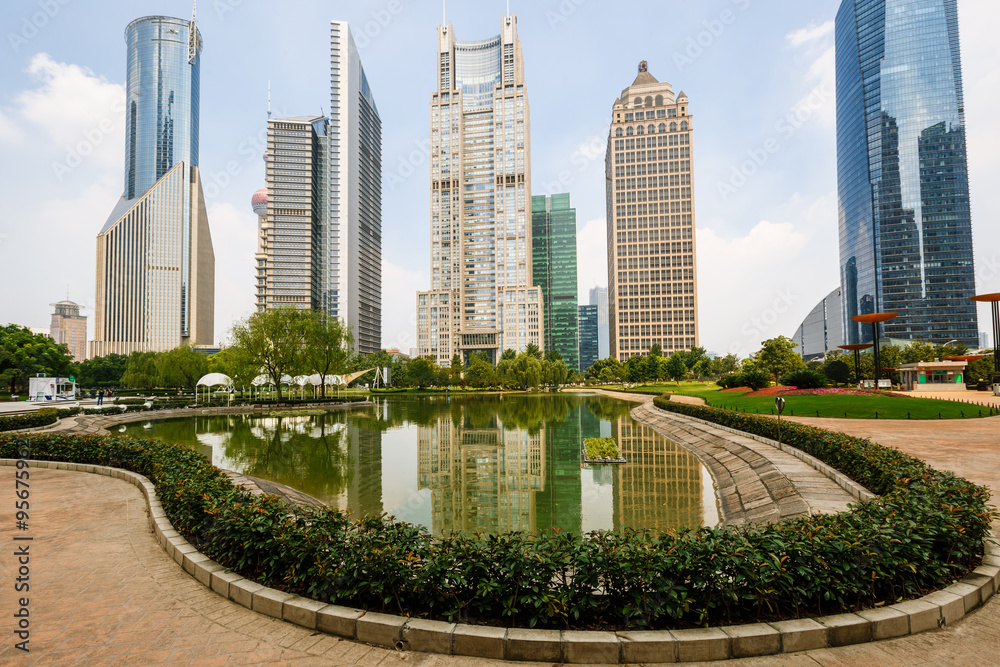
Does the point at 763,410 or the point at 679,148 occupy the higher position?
the point at 679,148

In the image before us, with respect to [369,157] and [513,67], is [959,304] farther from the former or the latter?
[369,157]

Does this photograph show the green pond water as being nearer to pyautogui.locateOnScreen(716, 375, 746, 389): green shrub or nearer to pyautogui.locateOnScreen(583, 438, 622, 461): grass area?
pyautogui.locateOnScreen(583, 438, 622, 461): grass area

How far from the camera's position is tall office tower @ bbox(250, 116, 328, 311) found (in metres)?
143

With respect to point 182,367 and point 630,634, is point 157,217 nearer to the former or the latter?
point 182,367

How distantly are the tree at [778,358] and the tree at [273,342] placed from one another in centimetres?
5618

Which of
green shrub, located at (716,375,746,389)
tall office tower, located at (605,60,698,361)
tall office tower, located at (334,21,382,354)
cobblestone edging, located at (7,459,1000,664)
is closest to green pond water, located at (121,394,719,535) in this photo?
cobblestone edging, located at (7,459,1000,664)

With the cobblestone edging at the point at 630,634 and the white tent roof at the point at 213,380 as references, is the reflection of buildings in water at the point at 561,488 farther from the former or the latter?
the white tent roof at the point at 213,380

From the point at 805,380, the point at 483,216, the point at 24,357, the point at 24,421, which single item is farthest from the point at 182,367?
the point at 483,216

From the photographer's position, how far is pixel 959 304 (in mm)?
119625

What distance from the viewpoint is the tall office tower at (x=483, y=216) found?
489 feet

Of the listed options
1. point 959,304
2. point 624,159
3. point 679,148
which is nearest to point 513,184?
point 624,159

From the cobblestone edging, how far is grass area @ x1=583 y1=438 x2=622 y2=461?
13566 mm

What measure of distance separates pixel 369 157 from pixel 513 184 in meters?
60.0

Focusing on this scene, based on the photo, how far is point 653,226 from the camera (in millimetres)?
134000
